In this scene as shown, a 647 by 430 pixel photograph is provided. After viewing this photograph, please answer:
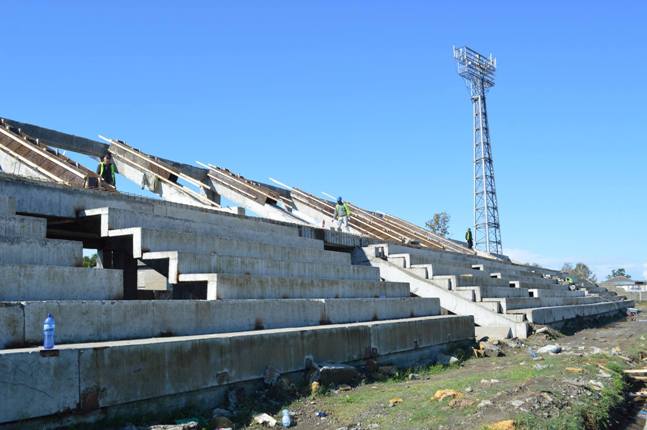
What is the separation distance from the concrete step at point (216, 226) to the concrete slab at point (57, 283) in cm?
222

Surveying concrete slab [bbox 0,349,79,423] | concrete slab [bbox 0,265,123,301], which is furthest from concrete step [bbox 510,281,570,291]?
concrete slab [bbox 0,349,79,423]

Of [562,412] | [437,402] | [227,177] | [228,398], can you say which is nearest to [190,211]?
[228,398]

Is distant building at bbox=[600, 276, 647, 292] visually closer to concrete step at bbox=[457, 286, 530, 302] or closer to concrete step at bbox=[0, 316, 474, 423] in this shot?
concrete step at bbox=[457, 286, 530, 302]

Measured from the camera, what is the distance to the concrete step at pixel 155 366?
5852mm

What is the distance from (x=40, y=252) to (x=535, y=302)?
17.0m

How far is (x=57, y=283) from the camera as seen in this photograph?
7375 mm

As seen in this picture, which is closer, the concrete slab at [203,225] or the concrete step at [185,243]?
the concrete step at [185,243]

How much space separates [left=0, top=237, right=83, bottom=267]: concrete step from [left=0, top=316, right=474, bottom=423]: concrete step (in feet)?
5.10

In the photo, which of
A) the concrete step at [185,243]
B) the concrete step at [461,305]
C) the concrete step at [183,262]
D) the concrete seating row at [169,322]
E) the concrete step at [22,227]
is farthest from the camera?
the concrete step at [461,305]

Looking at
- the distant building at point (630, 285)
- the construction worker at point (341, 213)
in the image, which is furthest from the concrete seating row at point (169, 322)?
the distant building at point (630, 285)

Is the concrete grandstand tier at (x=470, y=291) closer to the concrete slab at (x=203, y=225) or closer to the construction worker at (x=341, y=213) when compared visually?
the construction worker at (x=341, y=213)

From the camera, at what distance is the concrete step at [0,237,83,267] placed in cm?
744

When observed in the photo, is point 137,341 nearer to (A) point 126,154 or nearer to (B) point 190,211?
(B) point 190,211

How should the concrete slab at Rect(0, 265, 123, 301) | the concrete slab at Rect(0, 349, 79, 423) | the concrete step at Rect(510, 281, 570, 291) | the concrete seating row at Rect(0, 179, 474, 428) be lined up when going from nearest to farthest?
the concrete slab at Rect(0, 349, 79, 423) → the concrete seating row at Rect(0, 179, 474, 428) → the concrete slab at Rect(0, 265, 123, 301) → the concrete step at Rect(510, 281, 570, 291)
